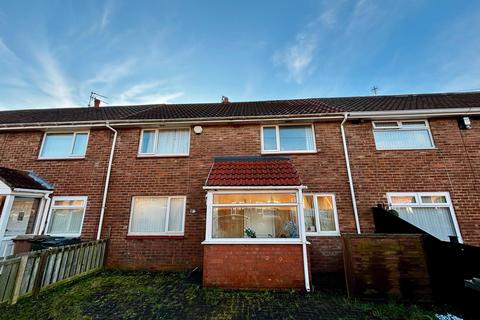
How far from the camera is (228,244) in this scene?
552 centimetres

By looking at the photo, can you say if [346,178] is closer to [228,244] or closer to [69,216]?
[228,244]

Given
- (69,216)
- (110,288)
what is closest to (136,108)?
(69,216)

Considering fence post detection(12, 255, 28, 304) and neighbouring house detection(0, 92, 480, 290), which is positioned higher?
neighbouring house detection(0, 92, 480, 290)

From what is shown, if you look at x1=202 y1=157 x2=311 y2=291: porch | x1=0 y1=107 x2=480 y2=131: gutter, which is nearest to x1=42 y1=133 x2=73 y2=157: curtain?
x1=0 y1=107 x2=480 y2=131: gutter

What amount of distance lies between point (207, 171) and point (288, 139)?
11.3 ft

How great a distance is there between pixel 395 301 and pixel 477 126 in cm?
766

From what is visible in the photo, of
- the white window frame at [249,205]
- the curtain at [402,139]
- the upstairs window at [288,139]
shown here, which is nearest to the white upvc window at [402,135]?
the curtain at [402,139]

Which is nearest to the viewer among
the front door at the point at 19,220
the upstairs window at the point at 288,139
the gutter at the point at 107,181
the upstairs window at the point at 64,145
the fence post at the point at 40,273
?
the fence post at the point at 40,273

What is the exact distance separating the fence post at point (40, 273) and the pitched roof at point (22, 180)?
3172 millimetres

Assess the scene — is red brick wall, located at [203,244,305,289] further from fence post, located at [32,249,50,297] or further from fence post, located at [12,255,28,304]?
fence post, located at [12,255,28,304]

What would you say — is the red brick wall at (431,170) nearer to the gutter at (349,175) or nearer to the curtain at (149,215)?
the gutter at (349,175)

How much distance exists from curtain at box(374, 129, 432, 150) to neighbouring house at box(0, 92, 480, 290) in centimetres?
4

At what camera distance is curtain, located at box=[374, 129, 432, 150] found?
7691mm

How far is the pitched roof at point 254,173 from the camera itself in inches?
237
